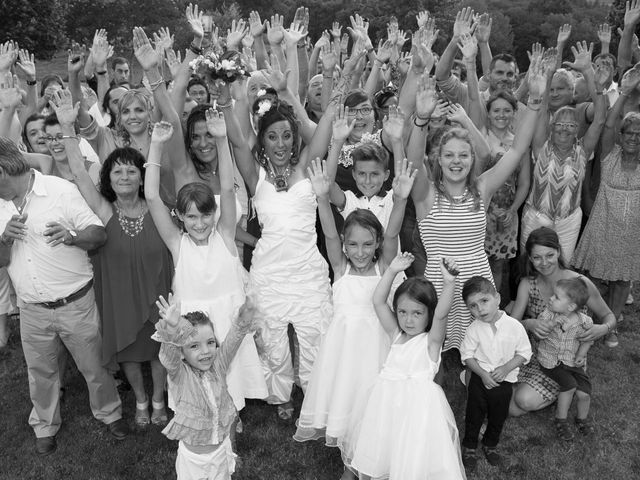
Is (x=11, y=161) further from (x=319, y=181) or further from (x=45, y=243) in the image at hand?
(x=319, y=181)

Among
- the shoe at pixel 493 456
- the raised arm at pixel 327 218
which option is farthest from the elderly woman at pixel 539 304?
the raised arm at pixel 327 218

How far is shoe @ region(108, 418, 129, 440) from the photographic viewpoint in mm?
4473

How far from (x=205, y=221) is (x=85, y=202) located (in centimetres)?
92

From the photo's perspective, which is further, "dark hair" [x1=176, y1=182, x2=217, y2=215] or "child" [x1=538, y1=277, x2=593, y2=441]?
"child" [x1=538, y1=277, x2=593, y2=441]

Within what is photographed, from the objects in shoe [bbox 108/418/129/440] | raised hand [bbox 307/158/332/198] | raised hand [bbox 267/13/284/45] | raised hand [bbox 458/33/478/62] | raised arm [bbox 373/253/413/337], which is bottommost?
shoe [bbox 108/418/129/440]

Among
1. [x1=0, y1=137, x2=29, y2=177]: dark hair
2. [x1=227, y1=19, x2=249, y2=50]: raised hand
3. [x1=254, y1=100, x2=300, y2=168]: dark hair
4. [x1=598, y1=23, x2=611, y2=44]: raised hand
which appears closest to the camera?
[x1=0, y1=137, x2=29, y2=177]: dark hair

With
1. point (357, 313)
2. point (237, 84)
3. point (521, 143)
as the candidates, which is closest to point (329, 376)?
point (357, 313)

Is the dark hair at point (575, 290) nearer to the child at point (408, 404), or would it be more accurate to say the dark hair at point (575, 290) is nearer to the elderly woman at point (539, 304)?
the elderly woman at point (539, 304)

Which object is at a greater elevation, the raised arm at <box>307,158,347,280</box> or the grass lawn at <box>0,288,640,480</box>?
the raised arm at <box>307,158,347,280</box>

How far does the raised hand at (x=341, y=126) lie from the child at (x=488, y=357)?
1435 millimetres

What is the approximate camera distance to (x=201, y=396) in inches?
133

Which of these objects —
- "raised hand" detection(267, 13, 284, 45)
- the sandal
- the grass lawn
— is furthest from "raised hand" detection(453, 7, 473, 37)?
the sandal

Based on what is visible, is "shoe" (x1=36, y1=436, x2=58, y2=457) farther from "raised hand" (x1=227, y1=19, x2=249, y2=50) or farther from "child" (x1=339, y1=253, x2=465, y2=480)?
"raised hand" (x1=227, y1=19, x2=249, y2=50)

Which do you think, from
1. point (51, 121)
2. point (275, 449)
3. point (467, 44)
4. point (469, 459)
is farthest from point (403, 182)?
point (51, 121)
